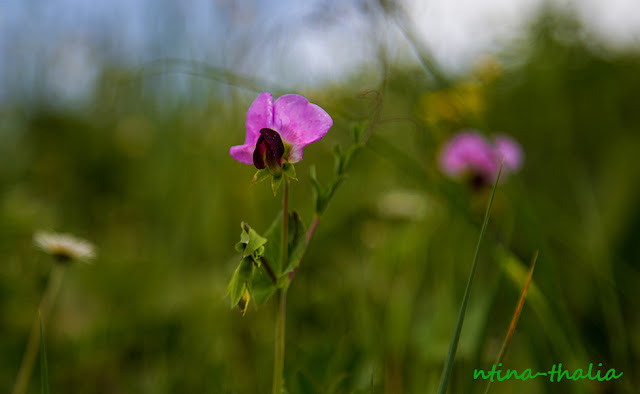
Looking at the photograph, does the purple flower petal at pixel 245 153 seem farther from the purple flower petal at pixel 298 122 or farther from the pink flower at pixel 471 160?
the pink flower at pixel 471 160

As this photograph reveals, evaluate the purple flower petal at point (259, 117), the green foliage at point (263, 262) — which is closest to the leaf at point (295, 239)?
the green foliage at point (263, 262)

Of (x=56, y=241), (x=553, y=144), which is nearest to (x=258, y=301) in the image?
(x=56, y=241)

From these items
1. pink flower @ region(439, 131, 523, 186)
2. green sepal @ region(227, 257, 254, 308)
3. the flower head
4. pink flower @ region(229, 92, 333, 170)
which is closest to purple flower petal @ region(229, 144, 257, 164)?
pink flower @ region(229, 92, 333, 170)

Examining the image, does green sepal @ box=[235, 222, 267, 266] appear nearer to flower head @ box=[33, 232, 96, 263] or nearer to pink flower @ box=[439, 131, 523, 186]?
flower head @ box=[33, 232, 96, 263]

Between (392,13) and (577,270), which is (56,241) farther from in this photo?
(577,270)

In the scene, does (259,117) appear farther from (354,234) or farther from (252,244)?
(354,234)

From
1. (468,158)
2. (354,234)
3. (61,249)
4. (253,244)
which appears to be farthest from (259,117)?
(354,234)
